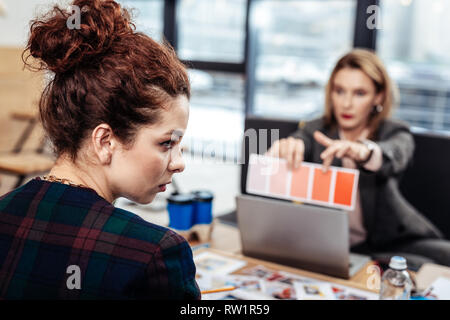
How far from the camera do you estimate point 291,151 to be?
1728 mm

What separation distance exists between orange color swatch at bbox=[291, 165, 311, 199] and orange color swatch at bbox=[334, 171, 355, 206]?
4.0 inches

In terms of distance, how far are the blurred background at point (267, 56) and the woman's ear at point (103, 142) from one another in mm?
3370

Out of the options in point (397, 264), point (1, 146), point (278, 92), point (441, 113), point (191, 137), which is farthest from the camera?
point (191, 137)

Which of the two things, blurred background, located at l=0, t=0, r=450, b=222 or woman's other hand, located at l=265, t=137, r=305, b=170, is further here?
blurred background, located at l=0, t=0, r=450, b=222

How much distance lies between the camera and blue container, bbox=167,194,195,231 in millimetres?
1782

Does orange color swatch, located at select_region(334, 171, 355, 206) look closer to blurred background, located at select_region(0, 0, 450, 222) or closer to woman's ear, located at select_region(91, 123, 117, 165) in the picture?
woman's ear, located at select_region(91, 123, 117, 165)

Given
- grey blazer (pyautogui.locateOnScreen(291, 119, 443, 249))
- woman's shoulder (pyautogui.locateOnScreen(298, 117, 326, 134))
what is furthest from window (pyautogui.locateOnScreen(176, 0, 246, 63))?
grey blazer (pyautogui.locateOnScreen(291, 119, 443, 249))

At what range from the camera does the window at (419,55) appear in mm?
4309

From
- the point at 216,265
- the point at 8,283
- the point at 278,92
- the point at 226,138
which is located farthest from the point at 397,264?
the point at 226,138

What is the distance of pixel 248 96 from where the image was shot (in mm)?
5594

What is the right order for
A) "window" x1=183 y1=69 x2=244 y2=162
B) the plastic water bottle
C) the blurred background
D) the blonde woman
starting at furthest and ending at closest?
"window" x1=183 y1=69 x2=244 y2=162 → the blurred background → the blonde woman → the plastic water bottle

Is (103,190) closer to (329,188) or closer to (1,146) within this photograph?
(329,188)

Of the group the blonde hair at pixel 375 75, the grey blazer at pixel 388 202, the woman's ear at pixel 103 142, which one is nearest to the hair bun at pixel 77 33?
the woman's ear at pixel 103 142

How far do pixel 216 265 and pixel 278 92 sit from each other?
411 centimetres
